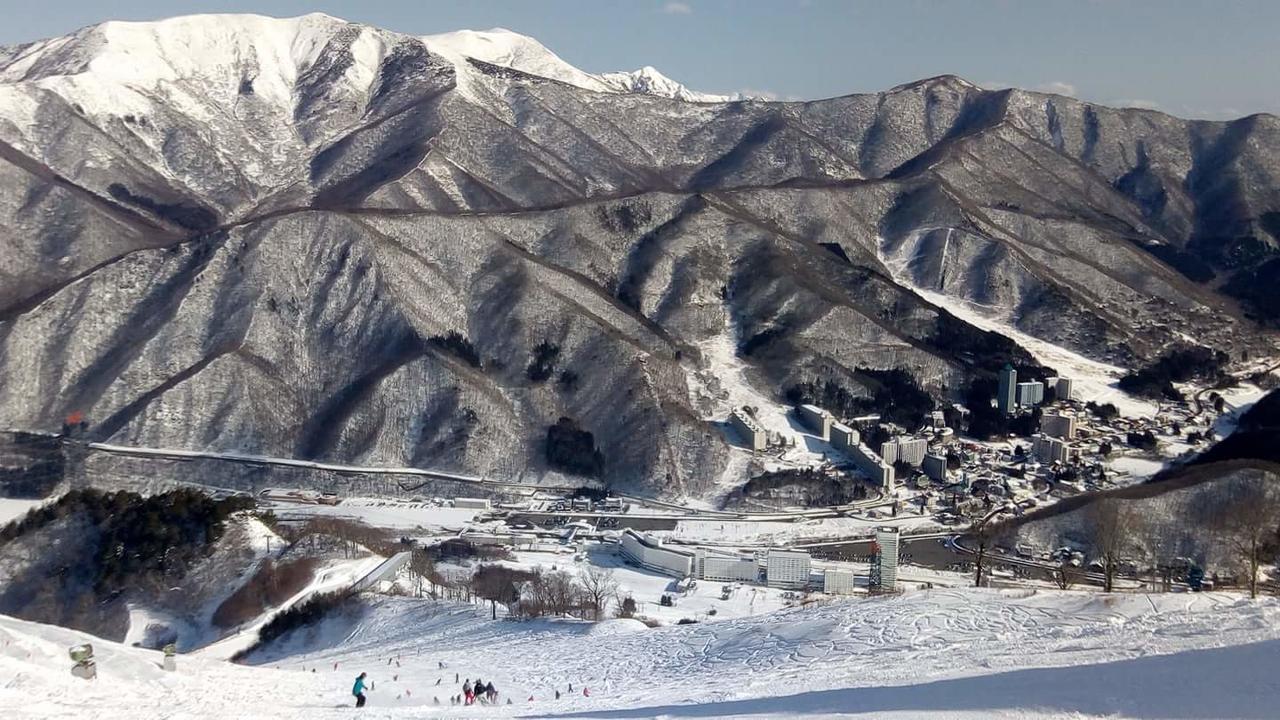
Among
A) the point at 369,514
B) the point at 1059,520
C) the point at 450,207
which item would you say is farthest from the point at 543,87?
the point at 1059,520

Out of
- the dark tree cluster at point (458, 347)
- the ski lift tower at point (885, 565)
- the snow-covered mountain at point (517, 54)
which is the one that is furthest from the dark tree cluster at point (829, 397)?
the snow-covered mountain at point (517, 54)

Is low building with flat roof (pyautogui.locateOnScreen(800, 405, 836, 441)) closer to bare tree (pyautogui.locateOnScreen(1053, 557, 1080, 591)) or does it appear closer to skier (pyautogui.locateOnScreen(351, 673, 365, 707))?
bare tree (pyautogui.locateOnScreen(1053, 557, 1080, 591))

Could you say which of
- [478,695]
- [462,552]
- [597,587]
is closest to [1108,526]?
[597,587]

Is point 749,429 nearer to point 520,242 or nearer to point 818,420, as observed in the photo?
point 818,420

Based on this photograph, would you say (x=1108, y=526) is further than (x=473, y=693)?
Yes

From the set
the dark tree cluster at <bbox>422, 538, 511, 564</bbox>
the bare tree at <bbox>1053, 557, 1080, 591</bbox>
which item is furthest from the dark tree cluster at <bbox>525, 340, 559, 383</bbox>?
the bare tree at <bbox>1053, 557, 1080, 591</bbox>

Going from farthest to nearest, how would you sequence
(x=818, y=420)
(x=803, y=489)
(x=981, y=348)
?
(x=981, y=348) < (x=818, y=420) < (x=803, y=489)
